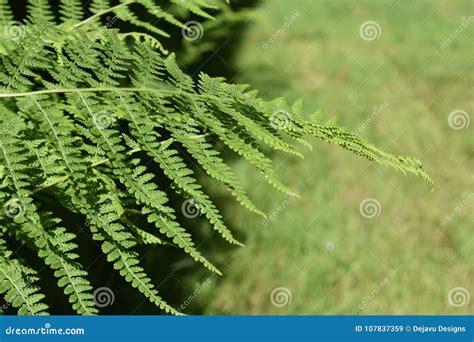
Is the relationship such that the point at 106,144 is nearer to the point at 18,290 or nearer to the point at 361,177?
the point at 18,290

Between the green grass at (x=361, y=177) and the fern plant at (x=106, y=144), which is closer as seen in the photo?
the fern plant at (x=106, y=144)

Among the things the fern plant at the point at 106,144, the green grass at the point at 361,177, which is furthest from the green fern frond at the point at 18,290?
the green grass at the point at 361,177

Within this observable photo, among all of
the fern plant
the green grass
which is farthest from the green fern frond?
the green grass

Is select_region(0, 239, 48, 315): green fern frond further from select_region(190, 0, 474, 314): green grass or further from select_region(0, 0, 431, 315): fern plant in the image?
select_region(190, 0, 474, 314): green grass

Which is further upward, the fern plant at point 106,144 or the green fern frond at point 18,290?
the fern plant at point 106,144

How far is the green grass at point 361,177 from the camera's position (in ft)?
11.1

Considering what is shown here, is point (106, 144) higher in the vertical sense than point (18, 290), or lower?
higher

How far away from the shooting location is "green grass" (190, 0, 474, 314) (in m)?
3.38

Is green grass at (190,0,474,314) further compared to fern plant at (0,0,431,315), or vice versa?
green grass at (190,0,474,314)

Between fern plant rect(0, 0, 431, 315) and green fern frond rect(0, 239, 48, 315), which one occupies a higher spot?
fern plant rect(0, 0, 431, 315)

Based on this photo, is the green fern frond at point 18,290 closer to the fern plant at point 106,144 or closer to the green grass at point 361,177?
the fern plant at point 106,144

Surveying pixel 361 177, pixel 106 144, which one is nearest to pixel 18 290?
pixel 106 144

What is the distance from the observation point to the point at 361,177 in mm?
3867

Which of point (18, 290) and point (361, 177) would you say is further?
point (361, 177)
